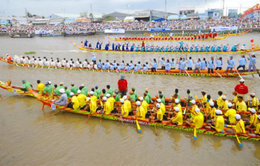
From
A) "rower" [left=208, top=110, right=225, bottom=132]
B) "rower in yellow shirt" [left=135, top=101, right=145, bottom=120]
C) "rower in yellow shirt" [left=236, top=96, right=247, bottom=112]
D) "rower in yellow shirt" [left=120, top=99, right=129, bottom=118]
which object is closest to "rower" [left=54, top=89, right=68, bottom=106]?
"rower in yellow shirt" [left=120, top=99, right=129, bottom=118]

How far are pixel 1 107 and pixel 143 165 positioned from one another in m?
8.20

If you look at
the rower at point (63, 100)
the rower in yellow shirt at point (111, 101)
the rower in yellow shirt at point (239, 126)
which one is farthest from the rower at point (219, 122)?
the rower at point (63, 100)

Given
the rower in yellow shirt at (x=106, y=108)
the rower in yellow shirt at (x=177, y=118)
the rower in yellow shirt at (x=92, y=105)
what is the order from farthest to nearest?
the rower in yellow shirt at (x=92, y=105) < the rower in yellow shirt at (x=106, y=108) < the rower in yellow shirt at (x=177, y=118)

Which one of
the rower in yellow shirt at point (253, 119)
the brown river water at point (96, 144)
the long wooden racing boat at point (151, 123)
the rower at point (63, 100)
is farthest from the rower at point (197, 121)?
the rower at point (63, 100)

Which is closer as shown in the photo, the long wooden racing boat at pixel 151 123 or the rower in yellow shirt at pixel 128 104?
the long wooden racing boat at pixel 151 123

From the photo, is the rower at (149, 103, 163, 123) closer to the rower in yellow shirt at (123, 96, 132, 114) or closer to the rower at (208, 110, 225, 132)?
the rower in yellow shirt at (123, 96, 132, 114)

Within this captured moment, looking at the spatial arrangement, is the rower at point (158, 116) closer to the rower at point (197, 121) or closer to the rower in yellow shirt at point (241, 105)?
the rower at point (197, 121)

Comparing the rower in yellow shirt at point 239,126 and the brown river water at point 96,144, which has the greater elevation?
the rower in yellow shirt at point 239,126

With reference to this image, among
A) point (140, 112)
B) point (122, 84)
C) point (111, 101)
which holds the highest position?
point (122, 84)

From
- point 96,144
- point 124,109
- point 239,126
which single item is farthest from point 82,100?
point 239,126

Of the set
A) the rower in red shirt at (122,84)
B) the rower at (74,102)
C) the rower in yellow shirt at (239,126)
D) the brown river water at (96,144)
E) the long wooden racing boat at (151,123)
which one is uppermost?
the rower in red shirt at (122,84)

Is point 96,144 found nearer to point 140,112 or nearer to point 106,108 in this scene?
point 106,108

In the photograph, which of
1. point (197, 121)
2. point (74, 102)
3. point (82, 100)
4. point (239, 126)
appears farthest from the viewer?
point (82, 100)

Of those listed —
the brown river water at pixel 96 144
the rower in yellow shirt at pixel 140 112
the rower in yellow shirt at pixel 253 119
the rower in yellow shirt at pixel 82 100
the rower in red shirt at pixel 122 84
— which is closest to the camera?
the brown river water at pixel 96 144
